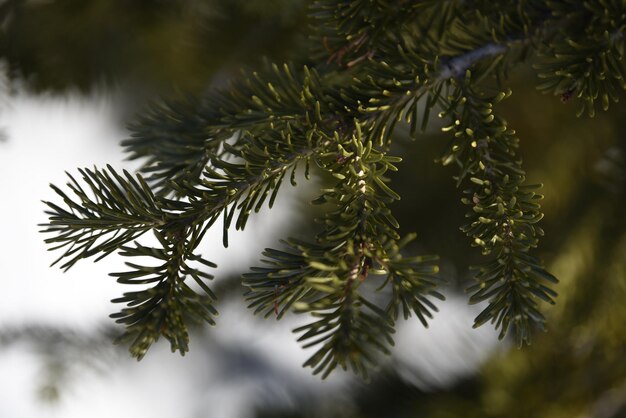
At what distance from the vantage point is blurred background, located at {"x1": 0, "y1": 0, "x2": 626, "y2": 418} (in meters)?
0.36

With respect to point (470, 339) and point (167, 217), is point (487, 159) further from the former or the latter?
point (470, 339)

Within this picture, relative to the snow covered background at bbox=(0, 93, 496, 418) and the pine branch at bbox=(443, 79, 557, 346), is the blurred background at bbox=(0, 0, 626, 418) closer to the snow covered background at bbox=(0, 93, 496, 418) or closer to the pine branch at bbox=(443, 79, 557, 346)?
the snow covered background at bbox=(0, 93, 496, 418)

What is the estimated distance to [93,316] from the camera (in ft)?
2.01

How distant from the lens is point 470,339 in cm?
44

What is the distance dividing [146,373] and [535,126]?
0.51 meters

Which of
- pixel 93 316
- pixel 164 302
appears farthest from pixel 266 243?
pixel 164 302

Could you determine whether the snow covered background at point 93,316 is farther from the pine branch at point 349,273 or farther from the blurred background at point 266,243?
the pine branch at point 349,273

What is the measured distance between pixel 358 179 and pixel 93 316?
52 cm

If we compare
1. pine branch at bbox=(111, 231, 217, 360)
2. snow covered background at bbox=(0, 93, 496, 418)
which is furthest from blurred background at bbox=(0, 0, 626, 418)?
pine branch at bbox=(111, 231, 217, 360)

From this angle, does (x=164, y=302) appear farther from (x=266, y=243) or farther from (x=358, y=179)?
(x=266, y=243)

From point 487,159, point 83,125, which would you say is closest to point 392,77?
point 487,159

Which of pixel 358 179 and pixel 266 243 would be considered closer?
pixel 358 179

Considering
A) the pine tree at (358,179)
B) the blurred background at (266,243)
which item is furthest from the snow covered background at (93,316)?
the pine tree at (358,179)

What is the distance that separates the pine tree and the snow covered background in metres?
0.40
